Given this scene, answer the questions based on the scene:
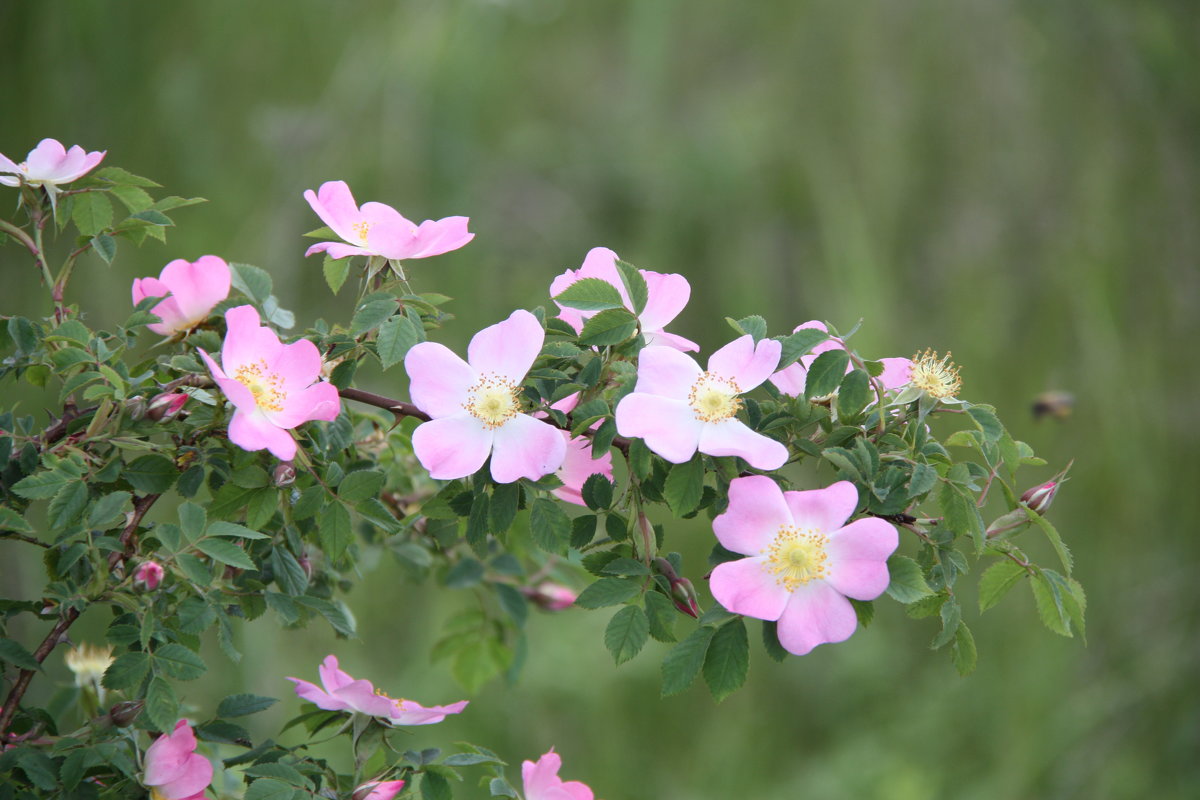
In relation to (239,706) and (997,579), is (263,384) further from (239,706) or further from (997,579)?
(997,579)

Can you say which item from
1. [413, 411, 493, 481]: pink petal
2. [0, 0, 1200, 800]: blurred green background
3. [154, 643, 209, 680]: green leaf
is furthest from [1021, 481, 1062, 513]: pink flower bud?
[0, 0, 1200, 800]: blurred green background

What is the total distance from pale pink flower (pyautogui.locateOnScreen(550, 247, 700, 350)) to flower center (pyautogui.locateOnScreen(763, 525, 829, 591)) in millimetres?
97

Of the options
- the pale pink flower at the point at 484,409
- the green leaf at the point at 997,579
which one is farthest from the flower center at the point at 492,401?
the green leaf at the point at 997,579

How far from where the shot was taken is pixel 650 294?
46cm

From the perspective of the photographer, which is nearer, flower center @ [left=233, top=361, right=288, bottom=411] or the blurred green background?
flower center @ [left=233, top=361, right=288, bottom=411]

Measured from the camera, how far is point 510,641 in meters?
0.77

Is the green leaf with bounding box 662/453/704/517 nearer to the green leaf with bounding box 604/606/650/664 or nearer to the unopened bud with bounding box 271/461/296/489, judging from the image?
the green leaf with bounding box 604/606/650/664

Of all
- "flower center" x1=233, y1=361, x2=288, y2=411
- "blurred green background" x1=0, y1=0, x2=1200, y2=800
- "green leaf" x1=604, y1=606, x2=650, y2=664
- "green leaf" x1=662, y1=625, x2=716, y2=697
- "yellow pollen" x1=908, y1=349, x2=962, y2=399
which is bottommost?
"blurred green background" x1=0, y1=0, x2=1200, y2=800

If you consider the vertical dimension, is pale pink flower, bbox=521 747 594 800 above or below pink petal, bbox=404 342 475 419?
below

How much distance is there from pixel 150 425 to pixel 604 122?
1.74 meters

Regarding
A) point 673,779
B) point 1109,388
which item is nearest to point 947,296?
point 1109,388

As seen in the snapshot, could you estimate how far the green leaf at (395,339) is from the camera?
42cm

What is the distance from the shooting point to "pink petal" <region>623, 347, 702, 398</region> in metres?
0.41

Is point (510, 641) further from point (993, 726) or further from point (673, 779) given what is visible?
point (993, 726)
